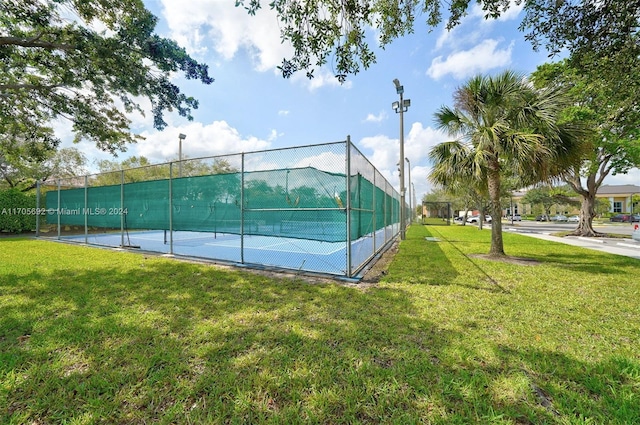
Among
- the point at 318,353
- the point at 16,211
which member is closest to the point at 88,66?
the point at 318,353

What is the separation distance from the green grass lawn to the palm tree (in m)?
3.01

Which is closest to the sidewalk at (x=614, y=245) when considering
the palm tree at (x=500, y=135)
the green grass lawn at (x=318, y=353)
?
the palm tree at (x=500, y=135)

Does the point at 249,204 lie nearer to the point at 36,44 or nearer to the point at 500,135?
the point at 36,44

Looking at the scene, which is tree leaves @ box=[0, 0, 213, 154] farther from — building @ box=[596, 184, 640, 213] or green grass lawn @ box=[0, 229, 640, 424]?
building @ box=[596, 184, 640, 213]

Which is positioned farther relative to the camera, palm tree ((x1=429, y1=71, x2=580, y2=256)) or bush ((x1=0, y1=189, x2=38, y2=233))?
bush ((x1=0, y1=189, x2=38, y2=233))

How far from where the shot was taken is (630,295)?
155 inches

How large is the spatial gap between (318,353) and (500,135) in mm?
6942

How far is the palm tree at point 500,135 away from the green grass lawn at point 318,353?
3.01 metres

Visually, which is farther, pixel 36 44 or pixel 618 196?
pixel 618 196

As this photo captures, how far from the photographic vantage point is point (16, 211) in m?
14.1

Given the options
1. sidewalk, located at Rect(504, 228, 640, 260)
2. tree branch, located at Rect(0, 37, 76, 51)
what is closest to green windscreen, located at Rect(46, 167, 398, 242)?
tree branch, located at Rect(0, 37, 76, 51)

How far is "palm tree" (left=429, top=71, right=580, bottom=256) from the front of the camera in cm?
607

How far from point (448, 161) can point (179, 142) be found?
625 inches

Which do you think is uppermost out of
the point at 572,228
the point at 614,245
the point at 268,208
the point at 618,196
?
the point at 618,196
